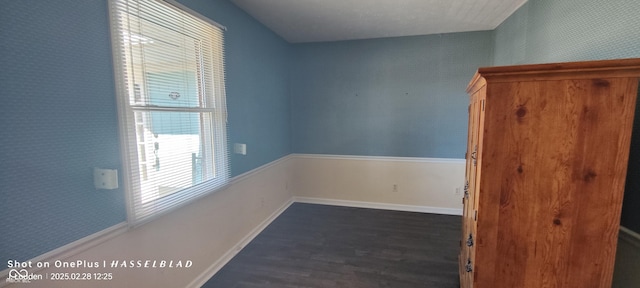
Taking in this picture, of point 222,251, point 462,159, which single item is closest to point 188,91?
point 222,251

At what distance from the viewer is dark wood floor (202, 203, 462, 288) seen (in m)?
2.29

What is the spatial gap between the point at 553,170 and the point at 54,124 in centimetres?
228

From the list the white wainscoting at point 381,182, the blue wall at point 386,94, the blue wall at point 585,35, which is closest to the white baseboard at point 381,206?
the white wainscoting at point 381,182

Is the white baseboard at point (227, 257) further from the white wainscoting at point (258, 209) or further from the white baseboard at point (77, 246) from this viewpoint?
the white baseboard at point (77, 246)

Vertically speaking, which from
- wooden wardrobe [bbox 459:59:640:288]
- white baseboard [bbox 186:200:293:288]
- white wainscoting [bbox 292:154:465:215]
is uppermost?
wooden wardrobe [bbox 459:59:640:288]

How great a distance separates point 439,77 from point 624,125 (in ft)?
8.89

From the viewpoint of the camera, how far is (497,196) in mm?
1225

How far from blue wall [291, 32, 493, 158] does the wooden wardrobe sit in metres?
2.58

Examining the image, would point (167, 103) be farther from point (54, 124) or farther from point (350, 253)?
point (350, 253)

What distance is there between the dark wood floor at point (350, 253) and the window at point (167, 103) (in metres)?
Result: 0.89

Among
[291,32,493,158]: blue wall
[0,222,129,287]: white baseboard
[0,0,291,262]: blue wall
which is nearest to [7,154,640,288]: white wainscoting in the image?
[0,222,129,287]: white baseboard

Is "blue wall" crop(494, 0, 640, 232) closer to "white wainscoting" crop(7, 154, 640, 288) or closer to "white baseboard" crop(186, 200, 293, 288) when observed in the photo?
"white wainscoting" crop(7, 154, 640, 288)

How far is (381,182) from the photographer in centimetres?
397

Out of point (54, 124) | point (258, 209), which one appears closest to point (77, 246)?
point (54, 124)
